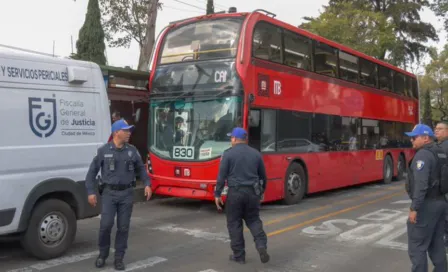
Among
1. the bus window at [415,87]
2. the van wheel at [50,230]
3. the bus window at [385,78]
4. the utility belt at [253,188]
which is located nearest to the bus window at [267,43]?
the utility belt at [253,188]

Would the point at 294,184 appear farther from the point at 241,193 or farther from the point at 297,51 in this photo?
the point at 241,193

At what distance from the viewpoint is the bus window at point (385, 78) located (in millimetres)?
15193

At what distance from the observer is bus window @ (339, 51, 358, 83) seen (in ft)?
41.7

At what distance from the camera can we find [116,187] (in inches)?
209

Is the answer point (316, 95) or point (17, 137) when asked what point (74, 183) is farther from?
point (316, 95)

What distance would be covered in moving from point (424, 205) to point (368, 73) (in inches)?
406

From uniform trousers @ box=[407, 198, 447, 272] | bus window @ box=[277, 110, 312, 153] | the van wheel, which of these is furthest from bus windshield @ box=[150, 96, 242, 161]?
uniform trousers @ box=[407, 198, 447, 272]

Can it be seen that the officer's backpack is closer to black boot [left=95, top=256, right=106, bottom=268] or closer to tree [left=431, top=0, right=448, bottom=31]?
black boot [left=95, top=256, right=106, bottom=268]

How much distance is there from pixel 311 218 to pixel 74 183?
4.85 meters

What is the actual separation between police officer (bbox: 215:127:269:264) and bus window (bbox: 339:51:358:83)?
7708mm

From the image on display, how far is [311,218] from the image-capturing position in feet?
29.4

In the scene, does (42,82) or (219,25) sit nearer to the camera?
(42,82)

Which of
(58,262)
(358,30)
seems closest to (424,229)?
(58,262)

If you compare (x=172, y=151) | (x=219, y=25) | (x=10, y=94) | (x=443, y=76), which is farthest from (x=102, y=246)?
(x=443, y=76)
